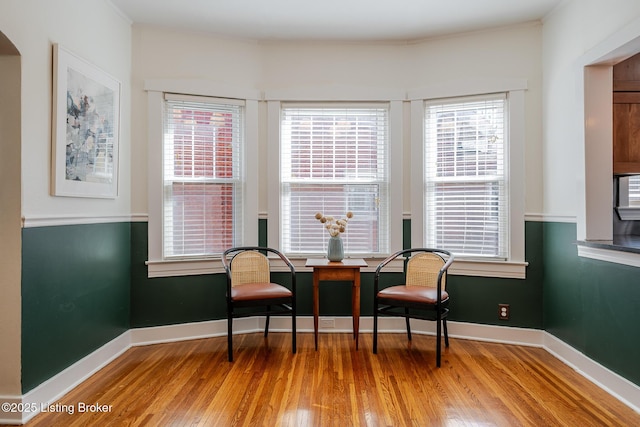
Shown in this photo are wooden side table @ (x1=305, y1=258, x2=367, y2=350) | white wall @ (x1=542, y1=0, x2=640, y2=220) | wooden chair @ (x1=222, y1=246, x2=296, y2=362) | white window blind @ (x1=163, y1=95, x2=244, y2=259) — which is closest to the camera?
white wall @ (x1=542, y1=0, x2=640, y2=220)

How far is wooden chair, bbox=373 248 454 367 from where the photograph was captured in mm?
2875

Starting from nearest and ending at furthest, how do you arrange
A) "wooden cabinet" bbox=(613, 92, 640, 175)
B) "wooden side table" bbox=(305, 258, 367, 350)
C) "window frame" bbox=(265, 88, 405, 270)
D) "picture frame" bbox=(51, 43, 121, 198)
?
"picture frame" bbox=(51, 43, 121, 198), "wooden cabinet" bbox=(613, 92, 640, 175), "wooden side table" bbox=(305, 258, 367, 350), "window frame" bbox=(265, 88, 405, 270)

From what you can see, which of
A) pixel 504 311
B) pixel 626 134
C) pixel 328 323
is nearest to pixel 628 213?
pixel 626 134

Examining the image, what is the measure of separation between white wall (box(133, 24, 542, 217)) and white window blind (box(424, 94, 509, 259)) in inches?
8.1

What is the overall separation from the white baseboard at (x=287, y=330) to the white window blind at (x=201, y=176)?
0.68 m

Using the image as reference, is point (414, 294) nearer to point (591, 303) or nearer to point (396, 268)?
point (396, 268)

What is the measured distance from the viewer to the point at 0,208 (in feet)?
6.91

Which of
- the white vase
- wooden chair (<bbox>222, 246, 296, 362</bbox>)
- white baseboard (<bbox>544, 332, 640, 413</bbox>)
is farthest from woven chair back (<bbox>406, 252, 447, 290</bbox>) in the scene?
wooden chair (<bbox>222, 246, 296, 362</bbox>)

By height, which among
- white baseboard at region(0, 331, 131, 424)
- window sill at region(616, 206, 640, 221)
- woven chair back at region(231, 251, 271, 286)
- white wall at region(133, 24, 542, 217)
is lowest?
white baseboard at region(0, 331, 131, 424)

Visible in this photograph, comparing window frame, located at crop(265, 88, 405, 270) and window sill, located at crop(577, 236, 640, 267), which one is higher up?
window frame, located at crop(265, 88, 405, 270)

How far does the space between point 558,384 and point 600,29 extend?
2331 millimetres

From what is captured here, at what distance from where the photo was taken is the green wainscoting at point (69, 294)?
2.18 m

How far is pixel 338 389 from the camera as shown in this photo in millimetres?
2439

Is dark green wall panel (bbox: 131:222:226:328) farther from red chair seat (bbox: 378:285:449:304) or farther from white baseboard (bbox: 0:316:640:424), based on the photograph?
red chair seat (bbox: 378:285:449:304)
